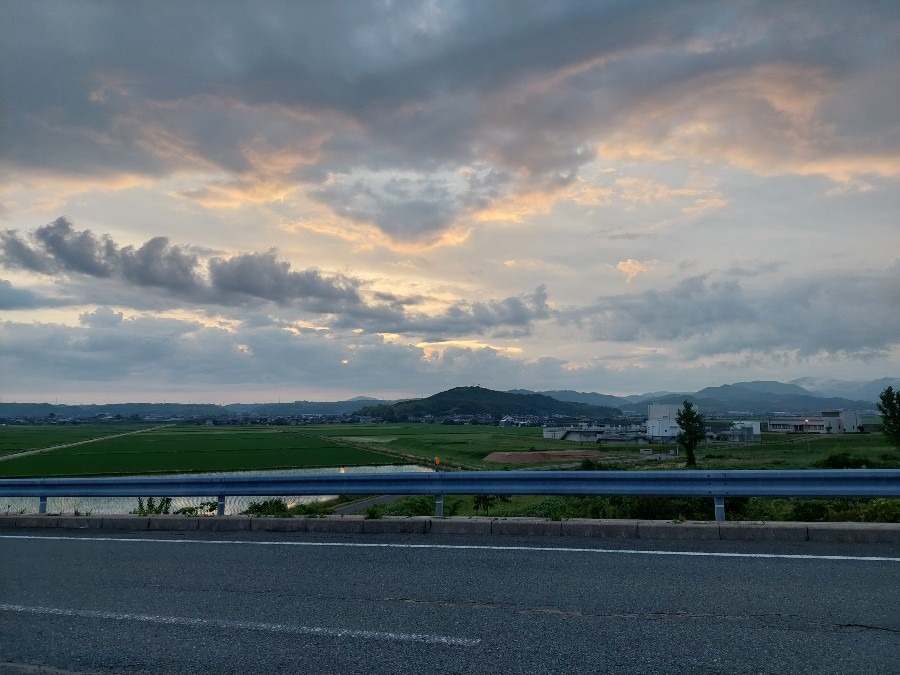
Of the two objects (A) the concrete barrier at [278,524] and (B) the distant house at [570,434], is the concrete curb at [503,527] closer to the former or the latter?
(A) the concrete barrier at [278,524]

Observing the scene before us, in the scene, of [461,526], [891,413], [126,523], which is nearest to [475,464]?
[891,413]

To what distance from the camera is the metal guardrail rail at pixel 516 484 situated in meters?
8.12

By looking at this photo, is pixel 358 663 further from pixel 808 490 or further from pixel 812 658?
pixel 808 490

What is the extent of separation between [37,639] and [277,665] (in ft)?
7.59

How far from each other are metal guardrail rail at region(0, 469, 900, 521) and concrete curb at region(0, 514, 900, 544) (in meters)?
0.39

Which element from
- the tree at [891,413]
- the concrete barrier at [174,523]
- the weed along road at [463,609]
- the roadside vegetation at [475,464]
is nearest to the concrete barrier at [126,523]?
the concrete barrier at [174,523]

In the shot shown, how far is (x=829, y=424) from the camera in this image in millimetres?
120500

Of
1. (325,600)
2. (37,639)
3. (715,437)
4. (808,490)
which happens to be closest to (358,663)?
(325,600)

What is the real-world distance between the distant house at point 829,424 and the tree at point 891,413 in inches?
2359

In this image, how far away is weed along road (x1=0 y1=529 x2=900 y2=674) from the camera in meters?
4.52

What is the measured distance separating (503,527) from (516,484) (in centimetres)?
64

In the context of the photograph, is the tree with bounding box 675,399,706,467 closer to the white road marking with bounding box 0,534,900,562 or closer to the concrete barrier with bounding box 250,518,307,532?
the concrete barrier with bounding box 250,518,307,532

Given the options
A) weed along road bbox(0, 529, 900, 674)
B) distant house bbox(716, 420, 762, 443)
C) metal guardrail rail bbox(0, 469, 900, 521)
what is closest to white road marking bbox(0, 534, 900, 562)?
weed along road bbox(0, 529, 900, 674)

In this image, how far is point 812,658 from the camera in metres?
4.33
